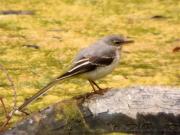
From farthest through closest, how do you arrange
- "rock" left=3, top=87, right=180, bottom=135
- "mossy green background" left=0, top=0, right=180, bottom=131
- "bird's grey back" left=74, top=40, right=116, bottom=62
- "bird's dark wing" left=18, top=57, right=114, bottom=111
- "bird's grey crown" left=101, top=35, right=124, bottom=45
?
"mossy green background" left=0, top=0, right=180, bottom=131
"bird's grey crown" left=101, top=35, right=124, bottom=45
"bird's grey back" left=74, top=40, right=116, bottom=62
"bird's dark wing" left=18, top=57, right=114, bottom=111
"rock" left=3, top=87, right=180, bottom=135

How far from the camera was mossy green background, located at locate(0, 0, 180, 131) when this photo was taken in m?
6.85

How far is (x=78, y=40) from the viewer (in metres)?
8.39

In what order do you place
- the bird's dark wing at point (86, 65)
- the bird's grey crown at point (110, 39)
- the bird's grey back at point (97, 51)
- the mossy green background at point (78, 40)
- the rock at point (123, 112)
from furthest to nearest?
1. the mossy green background at point (78, 40)
2. the bird's grey crown at point (110, 39)
3. the bird's grey back at point (97, 51)
4. the bird's dark wing at point (86, 65)
5. the rock at point (123, 112)

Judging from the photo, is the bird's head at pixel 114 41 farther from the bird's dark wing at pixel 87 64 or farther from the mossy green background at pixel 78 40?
the mossy green background at pixel 78 40

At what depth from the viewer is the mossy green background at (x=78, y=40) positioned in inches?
270

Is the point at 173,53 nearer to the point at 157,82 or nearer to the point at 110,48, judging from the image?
the point at 157,82

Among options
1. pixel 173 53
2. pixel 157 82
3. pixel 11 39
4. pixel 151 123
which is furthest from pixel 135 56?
pixel 151 123

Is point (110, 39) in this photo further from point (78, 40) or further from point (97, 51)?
point (78, 40)

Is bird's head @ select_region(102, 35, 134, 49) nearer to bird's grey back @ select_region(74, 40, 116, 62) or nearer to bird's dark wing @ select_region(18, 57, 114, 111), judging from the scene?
bird's grey back @ select_region(74, 40, 116, 62)

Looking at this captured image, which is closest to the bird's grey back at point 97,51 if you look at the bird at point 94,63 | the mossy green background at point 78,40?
the bird at point 94,63

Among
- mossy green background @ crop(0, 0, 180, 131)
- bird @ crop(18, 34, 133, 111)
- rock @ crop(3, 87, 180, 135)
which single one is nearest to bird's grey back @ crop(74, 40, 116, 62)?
bird @ crop(18, 34, 133, 111)

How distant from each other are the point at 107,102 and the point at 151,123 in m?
0.38

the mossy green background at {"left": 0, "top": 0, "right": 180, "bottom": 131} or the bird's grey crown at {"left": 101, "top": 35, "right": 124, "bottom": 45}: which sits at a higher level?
the bird's grey crown at {"left": 101, "top": 35, "right": 124, "bottom": 45}

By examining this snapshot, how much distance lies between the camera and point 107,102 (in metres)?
4.64
